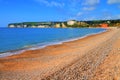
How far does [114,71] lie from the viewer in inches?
480

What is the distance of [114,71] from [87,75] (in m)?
1.57

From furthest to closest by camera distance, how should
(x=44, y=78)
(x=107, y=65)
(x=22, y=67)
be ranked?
(x=22, y=67) < (x=107, y=65) < (x=44, y=78)

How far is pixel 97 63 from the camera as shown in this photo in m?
14.7

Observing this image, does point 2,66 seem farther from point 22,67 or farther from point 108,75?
point 108,75

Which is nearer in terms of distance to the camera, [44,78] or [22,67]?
[44,78]

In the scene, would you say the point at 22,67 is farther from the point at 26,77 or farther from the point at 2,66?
the point at 26,77

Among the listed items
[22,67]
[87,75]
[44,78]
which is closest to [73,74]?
[87,75]

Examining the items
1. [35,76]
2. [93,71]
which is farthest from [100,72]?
[35,76]

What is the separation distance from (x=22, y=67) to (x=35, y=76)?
3141 millimetres

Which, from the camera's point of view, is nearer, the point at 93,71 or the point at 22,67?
the point at 93,71

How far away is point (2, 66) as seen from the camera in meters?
15.5

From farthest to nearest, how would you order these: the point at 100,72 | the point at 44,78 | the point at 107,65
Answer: the point at 107,65 → the point at 100,72 → the point at 44,78

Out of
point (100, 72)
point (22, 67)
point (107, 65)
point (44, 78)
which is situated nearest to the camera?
point (44, 78)

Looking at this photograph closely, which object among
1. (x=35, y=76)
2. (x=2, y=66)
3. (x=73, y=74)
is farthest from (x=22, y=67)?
(x=73, y=74)
